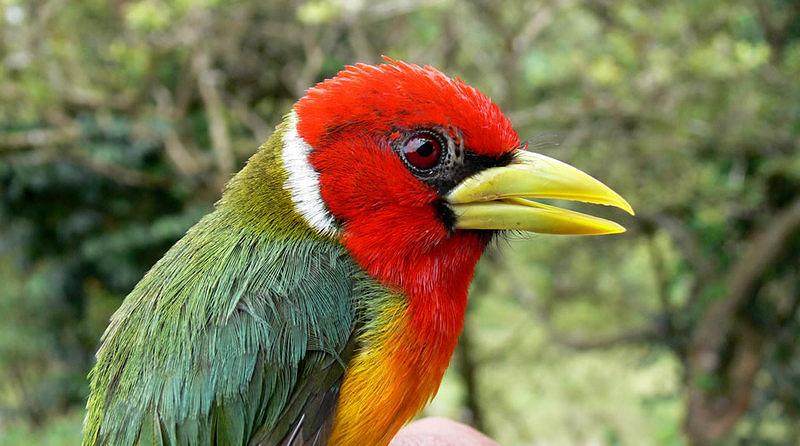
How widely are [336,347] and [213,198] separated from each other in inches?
157

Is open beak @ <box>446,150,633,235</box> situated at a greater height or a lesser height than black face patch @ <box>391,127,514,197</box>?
lesser

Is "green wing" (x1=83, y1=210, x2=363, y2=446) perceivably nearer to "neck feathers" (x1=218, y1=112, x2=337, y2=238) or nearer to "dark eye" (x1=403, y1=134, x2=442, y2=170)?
"neck feathers" (x1=218, y1=112, x2=337, y2=238)

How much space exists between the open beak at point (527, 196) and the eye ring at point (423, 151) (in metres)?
0.09

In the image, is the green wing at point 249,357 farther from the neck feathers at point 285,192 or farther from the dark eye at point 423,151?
the dark eye at point 423,151

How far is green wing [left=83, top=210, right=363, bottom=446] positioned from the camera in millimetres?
1843

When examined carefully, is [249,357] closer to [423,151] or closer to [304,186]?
[304,186]

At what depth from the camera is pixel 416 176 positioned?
1.84 meters

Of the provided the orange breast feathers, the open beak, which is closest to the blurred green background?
the open beak

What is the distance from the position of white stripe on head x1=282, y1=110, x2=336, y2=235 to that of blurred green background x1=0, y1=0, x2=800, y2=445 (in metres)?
2.42

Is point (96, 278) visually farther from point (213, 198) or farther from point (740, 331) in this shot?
point (740, 331)

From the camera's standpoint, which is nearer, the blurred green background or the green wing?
the green wing

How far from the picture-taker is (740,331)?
551 cm

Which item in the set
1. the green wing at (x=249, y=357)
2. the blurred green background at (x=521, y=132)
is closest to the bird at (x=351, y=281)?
the green wing at (x=249, y=357)

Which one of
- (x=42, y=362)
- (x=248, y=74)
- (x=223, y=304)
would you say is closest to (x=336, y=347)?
(x=223, y=304)
